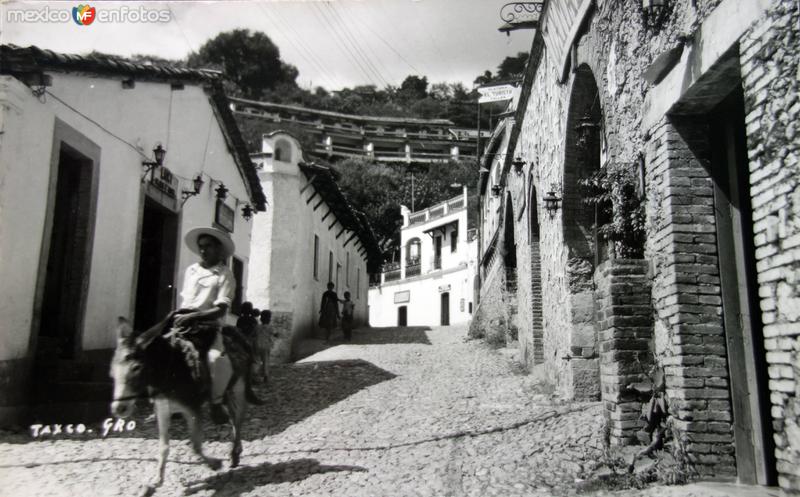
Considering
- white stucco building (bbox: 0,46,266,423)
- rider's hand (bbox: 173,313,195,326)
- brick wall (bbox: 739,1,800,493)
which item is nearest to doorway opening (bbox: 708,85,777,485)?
brick wall (bbox: 739,1,800,493)

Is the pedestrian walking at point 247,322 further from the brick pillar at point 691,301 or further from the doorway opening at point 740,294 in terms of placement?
the doorway opening at point 740,294

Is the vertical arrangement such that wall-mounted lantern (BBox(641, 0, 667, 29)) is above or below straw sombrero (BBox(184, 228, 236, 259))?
above

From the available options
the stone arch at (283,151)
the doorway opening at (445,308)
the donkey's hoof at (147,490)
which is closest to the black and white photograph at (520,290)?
the donkey's hoof at (147,490)

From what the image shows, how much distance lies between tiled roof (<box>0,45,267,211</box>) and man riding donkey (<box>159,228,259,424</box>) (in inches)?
109

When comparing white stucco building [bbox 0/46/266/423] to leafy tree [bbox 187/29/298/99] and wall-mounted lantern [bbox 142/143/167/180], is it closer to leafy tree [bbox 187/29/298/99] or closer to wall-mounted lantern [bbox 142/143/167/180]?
wall-mounted lantern [bbox 142/143/167/180]

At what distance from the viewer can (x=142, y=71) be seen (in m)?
8.47

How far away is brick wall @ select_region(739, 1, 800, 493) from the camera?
3.48m

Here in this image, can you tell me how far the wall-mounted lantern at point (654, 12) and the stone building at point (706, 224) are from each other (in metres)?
0.01

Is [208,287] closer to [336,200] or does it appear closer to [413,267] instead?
[336,200]

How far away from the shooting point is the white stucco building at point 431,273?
1351 inches

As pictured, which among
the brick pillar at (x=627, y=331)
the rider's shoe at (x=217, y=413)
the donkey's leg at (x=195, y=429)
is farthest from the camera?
the rider's shoe at (x=217, y=413)

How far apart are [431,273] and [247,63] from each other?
1732cm

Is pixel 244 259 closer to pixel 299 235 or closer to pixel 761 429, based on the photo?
pixel 299 235

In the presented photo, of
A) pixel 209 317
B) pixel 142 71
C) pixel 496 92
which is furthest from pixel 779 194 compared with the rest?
pixel 496 92
